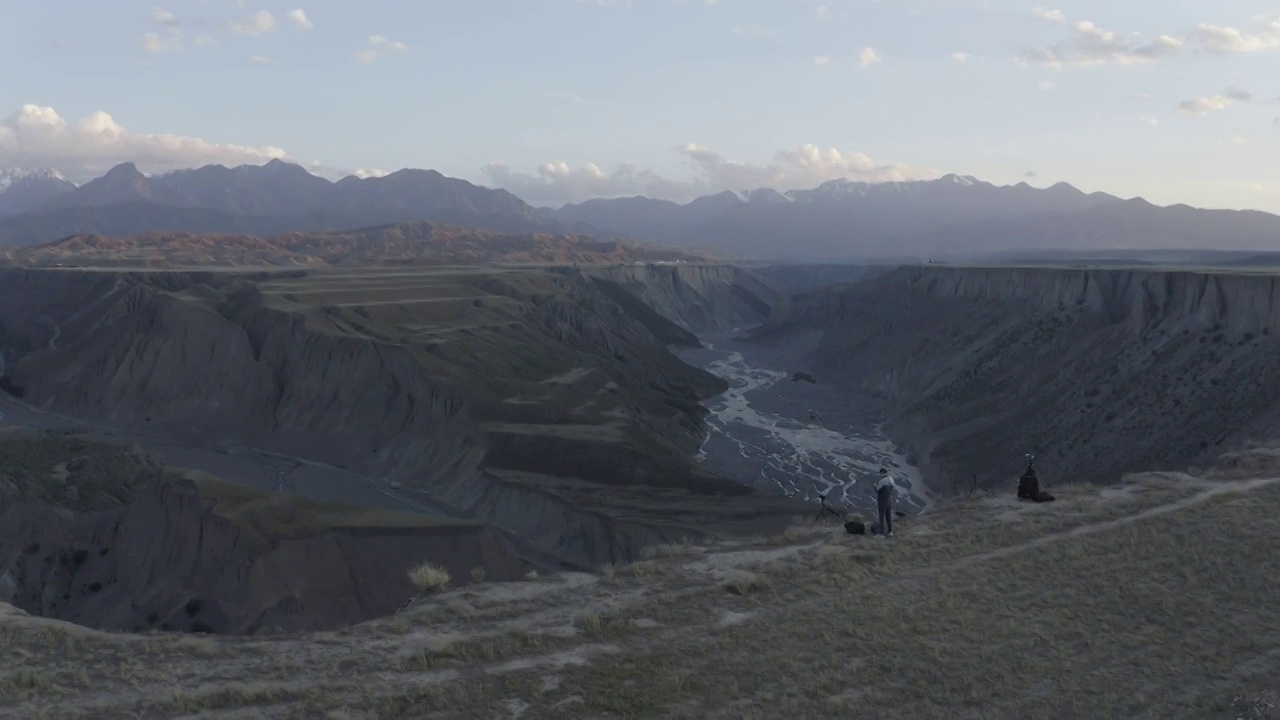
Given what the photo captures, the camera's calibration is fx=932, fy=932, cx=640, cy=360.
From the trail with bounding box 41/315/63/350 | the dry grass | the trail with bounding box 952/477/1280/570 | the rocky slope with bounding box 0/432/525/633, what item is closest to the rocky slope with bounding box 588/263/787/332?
the trail with bounding box 41/315/63/350

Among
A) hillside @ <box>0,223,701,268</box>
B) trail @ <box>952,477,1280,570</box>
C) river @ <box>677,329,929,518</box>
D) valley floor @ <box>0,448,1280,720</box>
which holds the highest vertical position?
hillside @ <box>0,223,701,268</box>

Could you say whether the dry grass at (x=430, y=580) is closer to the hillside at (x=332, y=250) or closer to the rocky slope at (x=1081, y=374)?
the rocky slope at (x=1081, y=374)

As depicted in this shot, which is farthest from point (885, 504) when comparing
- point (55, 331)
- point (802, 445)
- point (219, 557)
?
point (55, 331)

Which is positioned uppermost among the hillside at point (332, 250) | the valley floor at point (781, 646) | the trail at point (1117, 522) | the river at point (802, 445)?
the hillside at point (332, 250)

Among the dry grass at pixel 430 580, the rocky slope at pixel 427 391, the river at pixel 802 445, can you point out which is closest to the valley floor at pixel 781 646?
the dry grass at pixel 430 580

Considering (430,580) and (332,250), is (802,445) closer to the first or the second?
(430,580)

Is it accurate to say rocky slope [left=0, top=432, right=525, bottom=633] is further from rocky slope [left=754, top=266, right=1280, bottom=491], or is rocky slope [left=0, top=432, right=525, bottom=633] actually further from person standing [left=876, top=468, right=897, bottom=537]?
rocky slope [left=754, top=266, right=1280, bottom=491]

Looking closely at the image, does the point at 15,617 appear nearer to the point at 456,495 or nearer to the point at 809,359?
the point at 456,495
